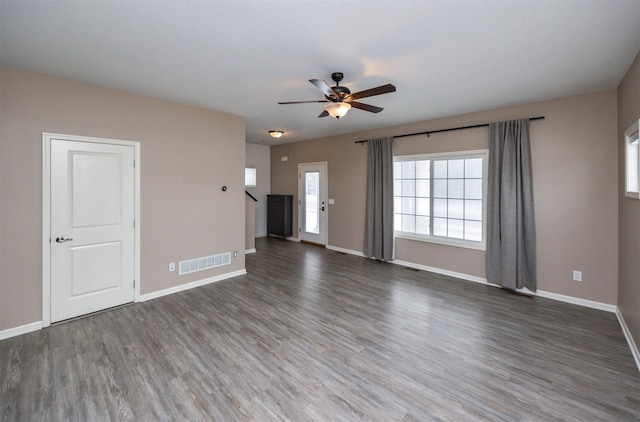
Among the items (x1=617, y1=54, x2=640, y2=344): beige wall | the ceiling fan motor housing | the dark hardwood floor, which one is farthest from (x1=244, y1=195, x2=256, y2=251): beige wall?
(x1=617, y1=54, x2=640, y2=344): beige wall

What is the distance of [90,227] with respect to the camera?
133 inches

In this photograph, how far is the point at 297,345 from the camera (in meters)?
2.76

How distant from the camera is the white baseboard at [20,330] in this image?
9.37 ft

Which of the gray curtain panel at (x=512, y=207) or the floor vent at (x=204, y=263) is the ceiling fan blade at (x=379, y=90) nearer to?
the gray curtain panel at (x=512, y=207)

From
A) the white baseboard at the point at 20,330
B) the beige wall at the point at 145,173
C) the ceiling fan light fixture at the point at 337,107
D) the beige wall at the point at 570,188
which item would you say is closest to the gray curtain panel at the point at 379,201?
the beige wall at the point at 570,188

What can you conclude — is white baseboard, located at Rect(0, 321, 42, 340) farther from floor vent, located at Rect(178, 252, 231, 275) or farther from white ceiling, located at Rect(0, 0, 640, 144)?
white ceiling, located at Rect(0, 0, 640, 144)

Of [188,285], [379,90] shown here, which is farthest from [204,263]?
[379,90]

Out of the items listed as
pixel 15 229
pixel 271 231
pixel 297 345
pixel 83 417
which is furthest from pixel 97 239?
pixel 271 231

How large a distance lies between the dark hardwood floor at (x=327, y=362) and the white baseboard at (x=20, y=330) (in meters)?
0.09

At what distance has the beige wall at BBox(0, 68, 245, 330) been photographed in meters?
2.89

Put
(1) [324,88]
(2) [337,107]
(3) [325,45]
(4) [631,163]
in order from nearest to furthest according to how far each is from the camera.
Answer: (3) [325,45]
(1) [324,88]
(4) [631,163]
(2) [337,107]

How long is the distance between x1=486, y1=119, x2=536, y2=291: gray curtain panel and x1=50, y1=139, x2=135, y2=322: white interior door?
199 inches

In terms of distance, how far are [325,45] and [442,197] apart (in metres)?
3.57

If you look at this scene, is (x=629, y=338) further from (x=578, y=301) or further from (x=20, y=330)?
(x=20, y=330)
